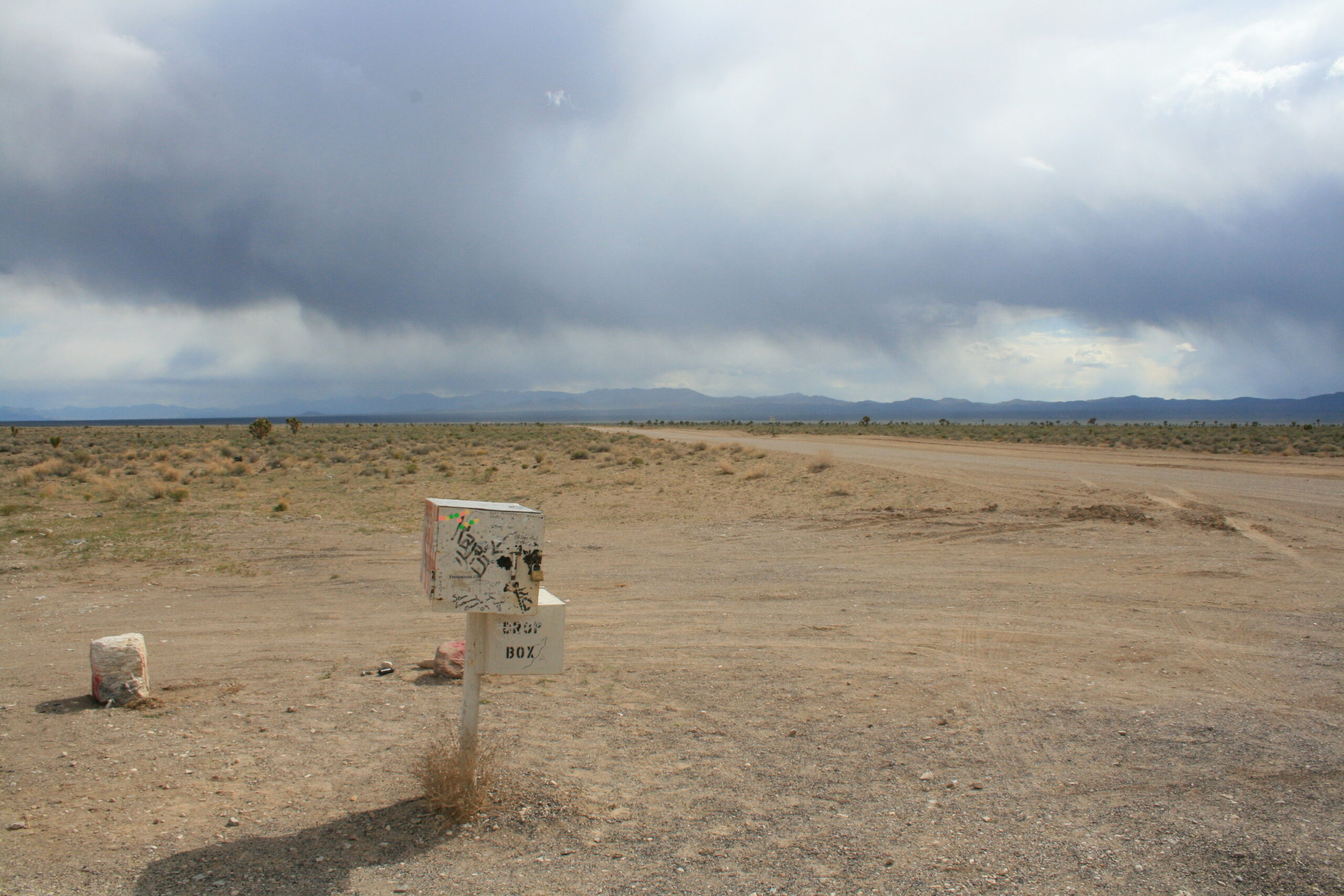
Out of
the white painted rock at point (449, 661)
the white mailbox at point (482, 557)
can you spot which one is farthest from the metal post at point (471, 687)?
the white painted rock at point (449, 661)

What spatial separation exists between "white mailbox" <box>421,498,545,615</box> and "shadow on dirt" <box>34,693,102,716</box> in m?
3.74

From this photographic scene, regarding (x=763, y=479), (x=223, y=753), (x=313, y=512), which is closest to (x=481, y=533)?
(x=223, y=753)

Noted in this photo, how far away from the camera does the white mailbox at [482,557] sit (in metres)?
4.13

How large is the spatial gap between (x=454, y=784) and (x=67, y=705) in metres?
3.81

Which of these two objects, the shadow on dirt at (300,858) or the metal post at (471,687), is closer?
the shadow on dirt at (300,858)

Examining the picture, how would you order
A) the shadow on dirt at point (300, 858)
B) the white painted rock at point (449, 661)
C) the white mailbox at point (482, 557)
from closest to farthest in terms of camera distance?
the shadow on dirt at point (300, 858)
the white mailbox at point (482, 557)
the white painted rock at point (449, 661)

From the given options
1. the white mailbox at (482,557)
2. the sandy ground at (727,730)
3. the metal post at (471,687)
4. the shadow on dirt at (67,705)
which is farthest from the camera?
the shadow on dirt at (67,705)

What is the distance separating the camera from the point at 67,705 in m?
6.10

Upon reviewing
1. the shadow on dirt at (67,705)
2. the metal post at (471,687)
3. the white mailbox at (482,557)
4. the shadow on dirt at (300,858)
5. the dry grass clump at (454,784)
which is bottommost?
the shadow on dirt at (67,705)

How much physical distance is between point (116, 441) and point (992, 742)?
2652 inches

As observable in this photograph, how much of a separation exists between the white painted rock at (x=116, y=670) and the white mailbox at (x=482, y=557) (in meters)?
3.43

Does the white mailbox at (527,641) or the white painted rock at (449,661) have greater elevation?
the white mailbox at (527,641)

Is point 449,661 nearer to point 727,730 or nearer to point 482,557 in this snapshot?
point 727,730

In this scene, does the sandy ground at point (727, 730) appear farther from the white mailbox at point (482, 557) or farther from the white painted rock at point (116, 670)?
the white mailbox at point (482, 557)
